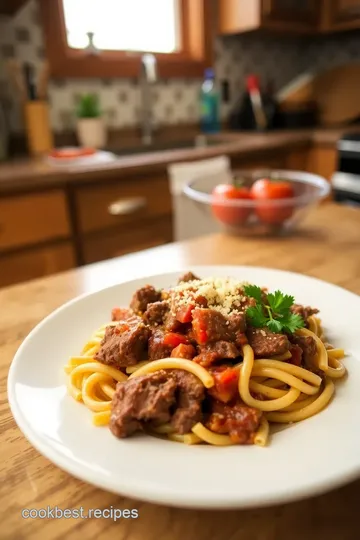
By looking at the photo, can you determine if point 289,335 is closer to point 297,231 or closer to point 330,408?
point 330,408

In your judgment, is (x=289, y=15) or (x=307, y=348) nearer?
(x=307, y=348)

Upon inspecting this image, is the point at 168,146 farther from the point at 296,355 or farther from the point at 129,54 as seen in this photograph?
the point at 296,355

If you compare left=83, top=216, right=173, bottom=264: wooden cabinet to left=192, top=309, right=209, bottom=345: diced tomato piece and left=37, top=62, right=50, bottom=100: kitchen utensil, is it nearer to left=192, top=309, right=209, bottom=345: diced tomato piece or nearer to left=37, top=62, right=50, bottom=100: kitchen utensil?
left=37, top=62, right=50, bottom=100: kitchen utensil

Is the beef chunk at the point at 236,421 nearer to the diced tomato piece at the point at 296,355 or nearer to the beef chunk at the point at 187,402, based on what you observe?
the beef chunk at the point at 187,402

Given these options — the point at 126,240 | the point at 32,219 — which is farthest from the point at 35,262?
the point at 126,240

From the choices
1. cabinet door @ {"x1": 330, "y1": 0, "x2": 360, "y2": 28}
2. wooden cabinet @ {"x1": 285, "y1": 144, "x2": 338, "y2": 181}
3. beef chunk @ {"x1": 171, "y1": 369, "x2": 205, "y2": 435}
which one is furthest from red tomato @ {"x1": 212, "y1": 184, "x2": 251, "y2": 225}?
cabinet door @ {"x1": 330, "y1": 0, "x2": 360, "y2": 28}

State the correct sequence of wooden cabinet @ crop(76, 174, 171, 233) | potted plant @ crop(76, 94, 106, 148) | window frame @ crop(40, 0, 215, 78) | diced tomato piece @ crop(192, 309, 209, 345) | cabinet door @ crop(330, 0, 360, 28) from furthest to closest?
cabinet door @ crop(330, 0, 360, 28)
potted plant @ crop(76, 94, 106, 148)
window frame @ crop(40, 0, 215, 78)
wooden cabinet @ crop(76, 174, 171, 233)
diced tomato piece @ crop(192, 309, 209, 345)

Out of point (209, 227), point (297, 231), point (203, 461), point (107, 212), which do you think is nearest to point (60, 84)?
point (107, 212)
